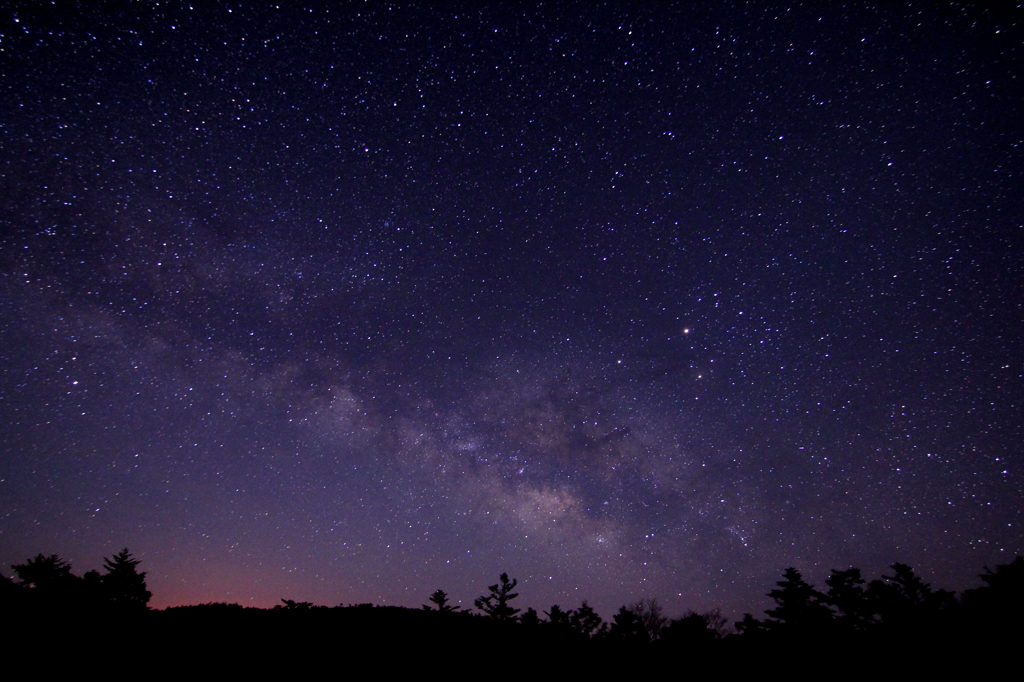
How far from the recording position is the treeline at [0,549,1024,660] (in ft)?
29.3

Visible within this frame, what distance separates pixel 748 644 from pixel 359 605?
13608mm

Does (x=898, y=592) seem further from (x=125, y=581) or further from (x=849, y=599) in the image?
(x=125, y=581)

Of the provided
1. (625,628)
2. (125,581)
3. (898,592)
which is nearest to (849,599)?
(898,592)

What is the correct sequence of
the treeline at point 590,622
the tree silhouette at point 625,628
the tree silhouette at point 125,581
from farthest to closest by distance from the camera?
the tree silhouette at point 125,581
the tree silhouette at point 625,628
the treeline at point 590,622

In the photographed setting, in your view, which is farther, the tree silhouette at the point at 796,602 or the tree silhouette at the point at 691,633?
the tree silhouette at the point at 796,602

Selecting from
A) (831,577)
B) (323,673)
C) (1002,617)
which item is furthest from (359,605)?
(831,577)

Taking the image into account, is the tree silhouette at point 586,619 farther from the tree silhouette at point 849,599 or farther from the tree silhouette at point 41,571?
the tree silhouette at point 41,571

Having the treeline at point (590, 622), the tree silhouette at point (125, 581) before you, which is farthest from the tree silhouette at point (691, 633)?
the tree silhouette at point (125, 581)

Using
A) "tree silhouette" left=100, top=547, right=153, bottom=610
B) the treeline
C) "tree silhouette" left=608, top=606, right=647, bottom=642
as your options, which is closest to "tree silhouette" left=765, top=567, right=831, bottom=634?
the treeline

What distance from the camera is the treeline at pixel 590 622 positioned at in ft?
29.3

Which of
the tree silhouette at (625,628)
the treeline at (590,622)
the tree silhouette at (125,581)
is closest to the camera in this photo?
the treeline at (590,622)

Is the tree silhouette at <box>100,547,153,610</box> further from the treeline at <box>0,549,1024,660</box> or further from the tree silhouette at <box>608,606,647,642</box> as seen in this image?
the tree silhouette at <box>608,606,647,642</box>

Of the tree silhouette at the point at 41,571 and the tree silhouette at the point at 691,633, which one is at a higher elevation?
the tree silhouette at the point at 41,571

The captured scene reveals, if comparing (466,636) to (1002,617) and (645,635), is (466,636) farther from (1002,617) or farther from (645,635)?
(1002,617)
